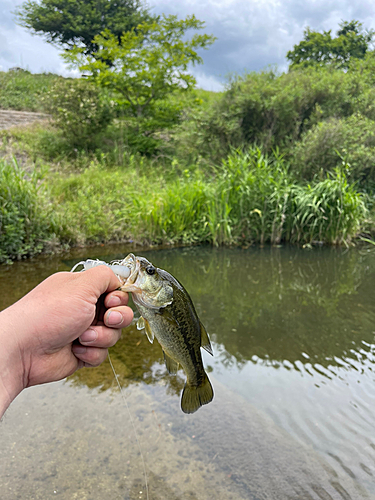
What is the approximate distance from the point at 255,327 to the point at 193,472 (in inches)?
90.5

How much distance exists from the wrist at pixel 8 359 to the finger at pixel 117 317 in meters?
0.35

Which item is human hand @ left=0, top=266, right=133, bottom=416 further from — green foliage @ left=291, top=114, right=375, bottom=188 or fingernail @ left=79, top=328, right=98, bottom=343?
green foliage @ left=291, top=114, right=375, bottom=188

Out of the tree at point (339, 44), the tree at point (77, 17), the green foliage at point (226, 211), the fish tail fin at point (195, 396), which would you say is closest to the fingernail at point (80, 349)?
the fish tail fin at point (195, 396)

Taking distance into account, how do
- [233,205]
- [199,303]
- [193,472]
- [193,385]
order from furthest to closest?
1. [233,205]
2. [199,303]
3. [193,472]
4. [193,385]

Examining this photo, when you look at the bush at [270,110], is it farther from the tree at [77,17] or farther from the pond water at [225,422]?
the tree at [77,17]

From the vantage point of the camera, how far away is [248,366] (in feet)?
11.0

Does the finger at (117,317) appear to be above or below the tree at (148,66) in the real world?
below

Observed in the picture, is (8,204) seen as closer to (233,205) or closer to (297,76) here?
(233,205)

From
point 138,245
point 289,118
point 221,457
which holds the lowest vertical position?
point 138,245

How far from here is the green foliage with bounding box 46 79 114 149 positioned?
41.7 feet

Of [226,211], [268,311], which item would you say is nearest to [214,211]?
[226,211]

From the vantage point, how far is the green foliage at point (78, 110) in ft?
41.7

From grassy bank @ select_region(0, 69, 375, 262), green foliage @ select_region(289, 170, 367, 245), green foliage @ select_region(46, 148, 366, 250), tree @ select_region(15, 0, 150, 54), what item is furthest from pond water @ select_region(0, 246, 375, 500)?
tree @ select_region(15, 0, 150, 54)

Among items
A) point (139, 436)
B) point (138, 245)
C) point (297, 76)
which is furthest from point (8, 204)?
point (297, 76)
